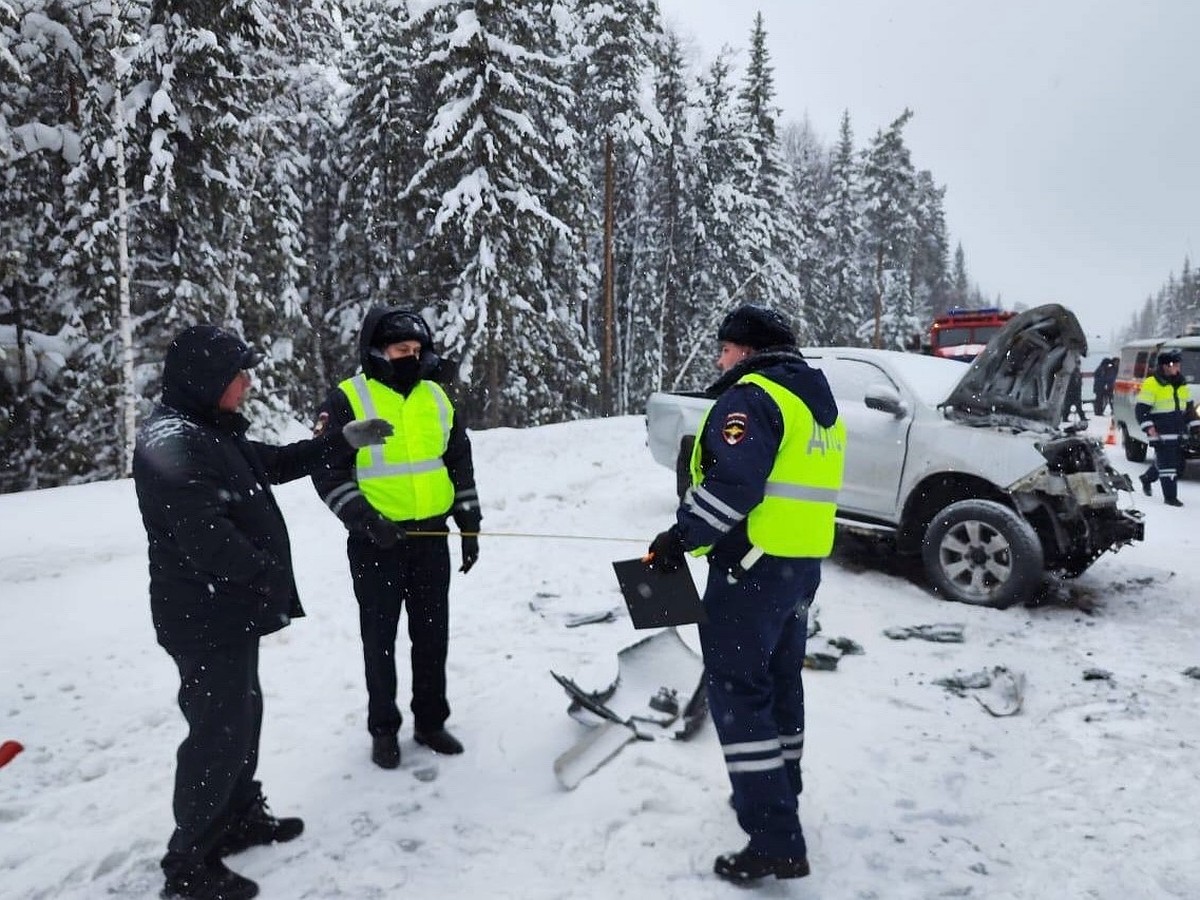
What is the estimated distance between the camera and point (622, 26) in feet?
71.5

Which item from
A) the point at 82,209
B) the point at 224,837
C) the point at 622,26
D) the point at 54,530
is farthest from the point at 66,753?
the point at 622,26

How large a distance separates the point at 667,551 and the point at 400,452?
141 centimetres

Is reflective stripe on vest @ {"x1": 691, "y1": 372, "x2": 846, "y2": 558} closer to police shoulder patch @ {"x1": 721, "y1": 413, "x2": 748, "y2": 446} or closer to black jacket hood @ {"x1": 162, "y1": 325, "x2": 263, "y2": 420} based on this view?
police shoulder patch @ {"x1": 721, "y1": 413, "x2": 748, "y2": 446}

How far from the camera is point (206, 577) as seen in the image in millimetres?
2758

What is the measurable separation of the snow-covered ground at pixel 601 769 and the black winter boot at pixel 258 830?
0.05m

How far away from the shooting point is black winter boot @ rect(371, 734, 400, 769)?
12.0 feet

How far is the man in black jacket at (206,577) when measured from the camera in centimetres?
266

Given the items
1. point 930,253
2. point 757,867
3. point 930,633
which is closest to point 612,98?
point 930,633

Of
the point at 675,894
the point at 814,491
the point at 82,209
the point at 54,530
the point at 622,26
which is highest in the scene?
the point at 622,26

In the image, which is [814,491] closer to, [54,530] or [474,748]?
[474,748]

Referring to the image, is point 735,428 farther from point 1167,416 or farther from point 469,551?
A: point 1167,416

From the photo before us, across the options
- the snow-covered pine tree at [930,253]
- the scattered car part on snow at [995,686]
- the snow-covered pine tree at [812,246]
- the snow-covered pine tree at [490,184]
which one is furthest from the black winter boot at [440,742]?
the snow-covered pine tree at [930,253]

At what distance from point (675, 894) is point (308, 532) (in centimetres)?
615

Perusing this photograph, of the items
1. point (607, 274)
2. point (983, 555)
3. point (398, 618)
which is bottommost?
point (983, 555)
